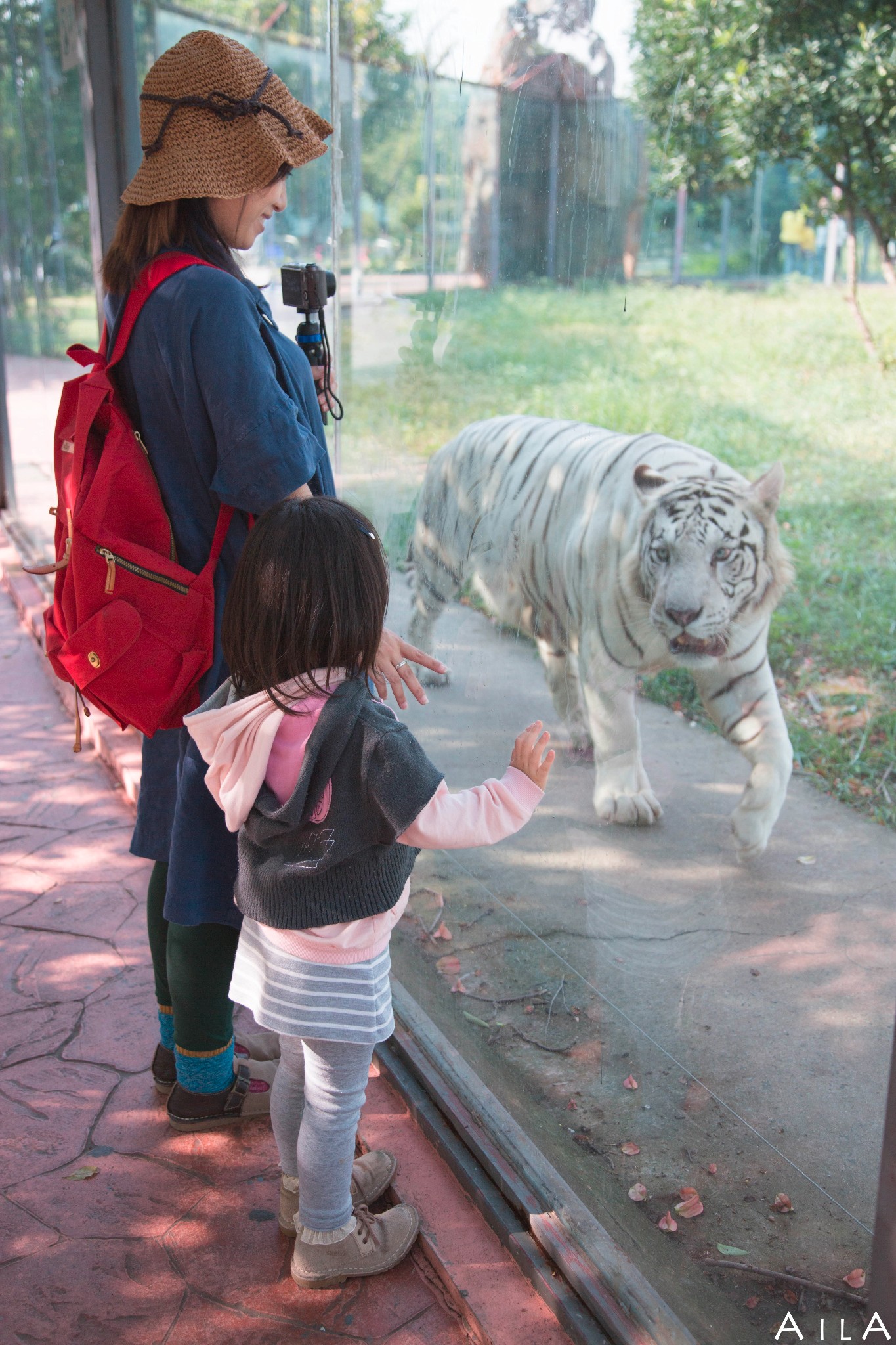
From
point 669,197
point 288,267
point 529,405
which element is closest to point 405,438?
point 529,405

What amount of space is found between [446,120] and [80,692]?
1.45 m

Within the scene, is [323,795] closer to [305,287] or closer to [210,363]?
[210,363]

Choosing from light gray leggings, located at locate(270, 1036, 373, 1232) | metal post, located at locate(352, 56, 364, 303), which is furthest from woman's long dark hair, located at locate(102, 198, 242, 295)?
light gray leggings, located at locate(270, 1036, 373, 1232)

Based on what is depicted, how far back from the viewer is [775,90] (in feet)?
5.71

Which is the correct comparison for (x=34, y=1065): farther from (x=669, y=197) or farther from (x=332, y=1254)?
(x=669, y=197)

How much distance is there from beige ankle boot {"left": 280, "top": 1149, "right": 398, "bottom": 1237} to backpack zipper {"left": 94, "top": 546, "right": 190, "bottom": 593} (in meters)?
1.02

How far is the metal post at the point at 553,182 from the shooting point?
2057 millimetres

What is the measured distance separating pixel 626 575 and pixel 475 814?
2.44 ft

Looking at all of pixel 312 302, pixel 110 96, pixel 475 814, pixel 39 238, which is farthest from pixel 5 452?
pixel 475 814

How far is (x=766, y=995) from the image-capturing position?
217 centimetres

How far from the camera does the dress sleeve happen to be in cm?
175

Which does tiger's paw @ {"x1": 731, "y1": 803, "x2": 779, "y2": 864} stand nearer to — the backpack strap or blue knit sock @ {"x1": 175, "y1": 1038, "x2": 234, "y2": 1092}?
blue knit sock @ {"x1": 175, "y1": 1038, "x2": 234, "y2": 1092}

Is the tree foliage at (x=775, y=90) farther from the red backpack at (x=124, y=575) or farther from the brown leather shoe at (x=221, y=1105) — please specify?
the brown leather shoe at (x=221, y=1105)

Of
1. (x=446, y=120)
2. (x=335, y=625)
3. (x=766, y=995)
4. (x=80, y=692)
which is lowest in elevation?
(x=766, y=995)
